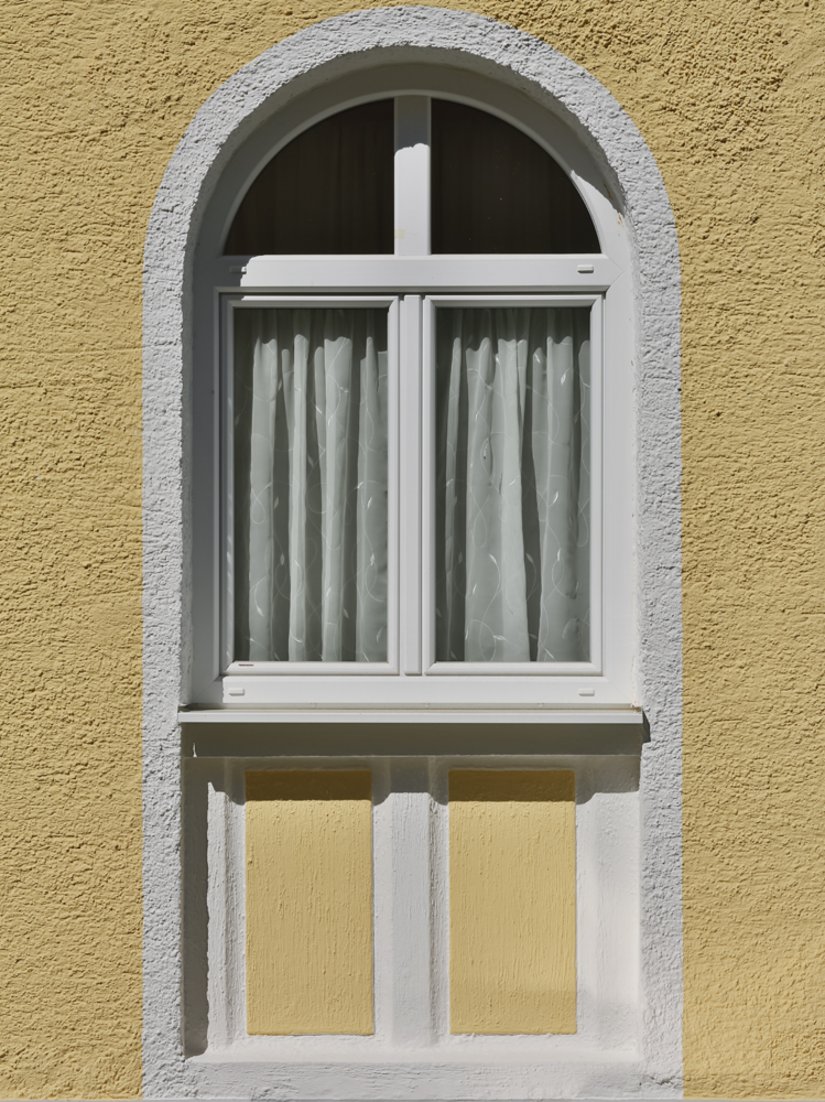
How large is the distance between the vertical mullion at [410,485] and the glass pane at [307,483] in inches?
3.7

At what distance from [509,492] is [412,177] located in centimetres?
121

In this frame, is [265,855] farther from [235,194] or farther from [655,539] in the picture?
[235,194]

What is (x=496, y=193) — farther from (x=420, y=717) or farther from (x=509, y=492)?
(x=420, y=717)

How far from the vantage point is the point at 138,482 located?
3.53m

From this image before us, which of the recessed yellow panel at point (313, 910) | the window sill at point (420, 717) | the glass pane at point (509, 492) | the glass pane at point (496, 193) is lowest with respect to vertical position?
the recessed yellow panel at point (313, 910)

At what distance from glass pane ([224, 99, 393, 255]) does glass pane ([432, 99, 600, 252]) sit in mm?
200

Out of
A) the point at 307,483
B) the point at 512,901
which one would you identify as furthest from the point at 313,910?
the point at 307,483

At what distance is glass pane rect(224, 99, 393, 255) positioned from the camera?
375 centimetres

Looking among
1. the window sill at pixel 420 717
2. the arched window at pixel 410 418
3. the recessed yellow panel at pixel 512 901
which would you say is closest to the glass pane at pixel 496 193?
the arched window at pixel 410 418

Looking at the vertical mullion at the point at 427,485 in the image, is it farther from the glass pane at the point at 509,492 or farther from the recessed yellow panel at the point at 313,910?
the recessed yellow panel at the point at 313,910

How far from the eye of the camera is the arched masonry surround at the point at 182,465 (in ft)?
11.5

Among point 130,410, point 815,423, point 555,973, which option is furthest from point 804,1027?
point 130,410

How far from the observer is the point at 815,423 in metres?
3.54

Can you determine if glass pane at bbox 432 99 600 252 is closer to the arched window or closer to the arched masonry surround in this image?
the arched window
